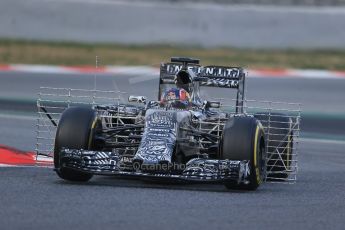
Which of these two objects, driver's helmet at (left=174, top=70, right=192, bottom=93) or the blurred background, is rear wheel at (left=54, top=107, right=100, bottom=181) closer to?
the blurred background

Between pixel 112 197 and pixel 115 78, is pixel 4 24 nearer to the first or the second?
pixel 115 78

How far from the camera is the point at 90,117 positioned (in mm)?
11008

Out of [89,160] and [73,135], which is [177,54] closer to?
[73,135]

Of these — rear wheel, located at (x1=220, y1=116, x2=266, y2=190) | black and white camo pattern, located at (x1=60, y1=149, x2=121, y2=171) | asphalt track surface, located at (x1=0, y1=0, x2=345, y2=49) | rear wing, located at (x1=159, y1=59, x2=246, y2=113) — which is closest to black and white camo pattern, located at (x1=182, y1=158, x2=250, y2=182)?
rear wheel, located at (x1=220, y1=116, x2=266, y2=190)

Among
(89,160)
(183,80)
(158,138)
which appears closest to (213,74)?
(183,80)

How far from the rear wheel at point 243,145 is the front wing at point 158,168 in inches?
3.1

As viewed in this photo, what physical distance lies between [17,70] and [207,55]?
15.0 ft

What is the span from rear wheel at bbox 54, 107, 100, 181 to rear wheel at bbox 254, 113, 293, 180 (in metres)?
1.92

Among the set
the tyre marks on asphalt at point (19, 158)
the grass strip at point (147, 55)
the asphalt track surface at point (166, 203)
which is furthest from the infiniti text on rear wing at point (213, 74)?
the grass strip at point (147, 55)

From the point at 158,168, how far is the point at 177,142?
59 cm

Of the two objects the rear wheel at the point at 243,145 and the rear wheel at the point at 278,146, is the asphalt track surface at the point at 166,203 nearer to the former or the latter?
the rear wheel at the point at 243,145

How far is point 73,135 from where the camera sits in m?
10.8

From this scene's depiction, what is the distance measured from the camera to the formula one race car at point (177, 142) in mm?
10453

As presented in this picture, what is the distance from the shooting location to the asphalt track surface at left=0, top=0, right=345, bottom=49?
85.5 feet
